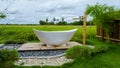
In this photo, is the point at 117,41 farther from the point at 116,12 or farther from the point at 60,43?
the point at 60,43

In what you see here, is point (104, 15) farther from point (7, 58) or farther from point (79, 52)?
point (7, 58)

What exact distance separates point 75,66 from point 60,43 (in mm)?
4027

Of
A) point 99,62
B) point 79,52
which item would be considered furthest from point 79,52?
point 99,62

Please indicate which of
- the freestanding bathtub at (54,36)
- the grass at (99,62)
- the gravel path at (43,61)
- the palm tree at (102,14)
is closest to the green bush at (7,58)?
the gravel path at (43,61)

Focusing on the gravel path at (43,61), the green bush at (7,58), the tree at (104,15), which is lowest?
the gravel path at (43,61)

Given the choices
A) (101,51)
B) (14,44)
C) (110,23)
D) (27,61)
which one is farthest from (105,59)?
(14,44)

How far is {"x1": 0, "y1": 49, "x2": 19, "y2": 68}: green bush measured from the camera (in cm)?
644

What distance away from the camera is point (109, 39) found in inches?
476

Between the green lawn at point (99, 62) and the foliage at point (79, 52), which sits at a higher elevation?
the foliage at point (79, 52)

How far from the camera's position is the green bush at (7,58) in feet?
21.1

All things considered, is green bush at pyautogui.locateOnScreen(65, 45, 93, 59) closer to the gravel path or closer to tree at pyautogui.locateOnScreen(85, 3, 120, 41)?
the gravel path

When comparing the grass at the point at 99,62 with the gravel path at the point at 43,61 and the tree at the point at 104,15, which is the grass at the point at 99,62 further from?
the tree at the point at 104,15

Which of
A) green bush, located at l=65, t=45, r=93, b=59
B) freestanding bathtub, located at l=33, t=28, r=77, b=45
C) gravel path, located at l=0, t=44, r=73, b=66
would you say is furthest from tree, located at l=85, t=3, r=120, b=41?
gravel path, located at l=0, t=44, r=73, b=66

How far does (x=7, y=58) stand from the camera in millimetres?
7102
